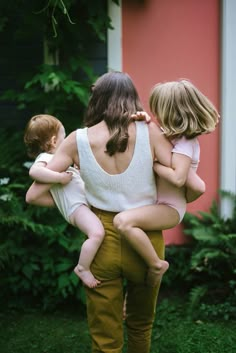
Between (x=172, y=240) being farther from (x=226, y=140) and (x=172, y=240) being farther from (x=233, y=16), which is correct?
(x=233, y=16)

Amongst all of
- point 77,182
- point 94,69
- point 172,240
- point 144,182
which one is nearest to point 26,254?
point 172,240

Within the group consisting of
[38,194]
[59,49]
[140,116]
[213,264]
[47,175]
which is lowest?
[213,264]

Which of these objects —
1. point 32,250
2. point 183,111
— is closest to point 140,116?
point 183,111

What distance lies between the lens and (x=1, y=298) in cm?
502

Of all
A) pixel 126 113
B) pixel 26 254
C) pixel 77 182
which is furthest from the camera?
pixel 26 254

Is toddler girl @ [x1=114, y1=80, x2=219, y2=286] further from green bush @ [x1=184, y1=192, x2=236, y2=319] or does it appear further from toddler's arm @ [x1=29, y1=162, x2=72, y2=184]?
green bush @ [x1=184, y1=192, x2=236, y2=319]

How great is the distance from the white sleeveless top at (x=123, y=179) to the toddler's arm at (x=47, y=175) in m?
0.12

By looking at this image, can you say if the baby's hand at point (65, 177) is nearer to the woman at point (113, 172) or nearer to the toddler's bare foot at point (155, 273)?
the woman at point (113, 172)

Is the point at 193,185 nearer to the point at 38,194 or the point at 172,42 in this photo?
the point at 38,194

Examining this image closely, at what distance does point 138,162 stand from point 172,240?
2922 mm

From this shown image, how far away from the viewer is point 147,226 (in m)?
2.69

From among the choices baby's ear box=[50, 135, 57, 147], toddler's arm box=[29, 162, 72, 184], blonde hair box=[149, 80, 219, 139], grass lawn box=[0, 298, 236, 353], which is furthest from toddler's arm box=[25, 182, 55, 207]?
grass lawn box=[0, 298, 236, 353]

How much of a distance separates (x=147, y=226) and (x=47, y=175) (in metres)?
0.54

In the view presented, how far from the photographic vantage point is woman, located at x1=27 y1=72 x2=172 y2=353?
8.46ft
